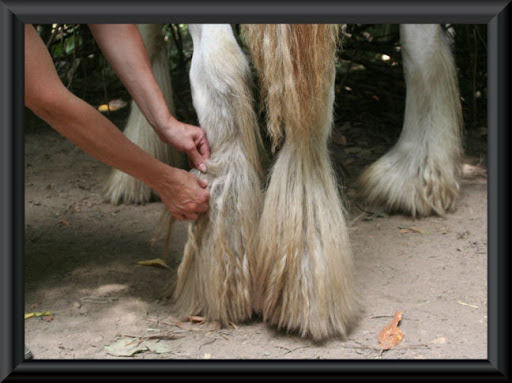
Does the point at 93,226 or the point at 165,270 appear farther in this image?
the point at 93,226

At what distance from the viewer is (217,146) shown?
1.82 m

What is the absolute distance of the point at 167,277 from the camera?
222cm

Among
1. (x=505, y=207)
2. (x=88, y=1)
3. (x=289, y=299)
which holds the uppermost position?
(x=88, y=1)

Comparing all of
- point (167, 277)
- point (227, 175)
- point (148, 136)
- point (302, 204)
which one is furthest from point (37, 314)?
point (148, 136)

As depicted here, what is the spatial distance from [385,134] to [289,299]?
1.70 metres

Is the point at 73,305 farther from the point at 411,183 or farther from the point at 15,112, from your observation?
the point at 411,183

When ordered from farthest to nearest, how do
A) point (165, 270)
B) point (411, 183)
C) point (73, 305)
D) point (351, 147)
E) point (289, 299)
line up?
point (351, 147), point (411, 183), point (165, 270), point (73, 305), point (289, 299)

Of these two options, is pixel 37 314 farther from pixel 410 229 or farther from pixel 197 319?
pixel 410 229

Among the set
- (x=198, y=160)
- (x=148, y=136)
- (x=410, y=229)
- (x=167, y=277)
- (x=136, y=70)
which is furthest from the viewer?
(x=148, y=136)

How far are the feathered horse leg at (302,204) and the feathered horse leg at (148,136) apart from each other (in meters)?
0.96

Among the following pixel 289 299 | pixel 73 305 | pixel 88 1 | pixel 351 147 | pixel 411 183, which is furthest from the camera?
pixel 351 147

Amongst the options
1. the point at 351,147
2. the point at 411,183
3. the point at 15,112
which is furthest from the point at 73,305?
the point at 351,147

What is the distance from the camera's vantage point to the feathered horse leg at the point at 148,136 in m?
2.63

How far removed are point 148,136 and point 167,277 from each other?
26.1 inches
